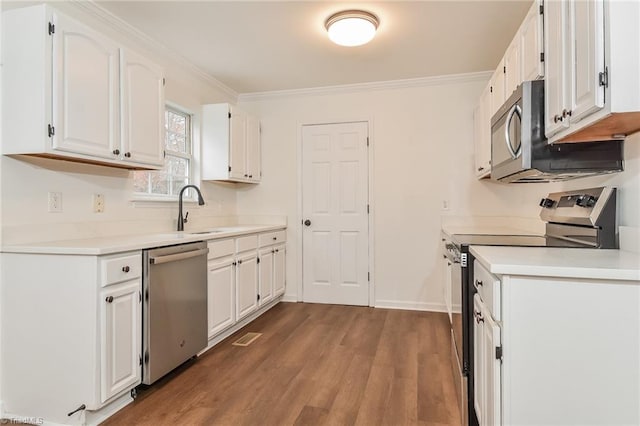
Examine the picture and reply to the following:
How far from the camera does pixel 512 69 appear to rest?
2395mm

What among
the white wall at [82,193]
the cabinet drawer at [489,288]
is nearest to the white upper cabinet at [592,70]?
the cabinet drawer at [489,288]

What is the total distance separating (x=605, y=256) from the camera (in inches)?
57.4

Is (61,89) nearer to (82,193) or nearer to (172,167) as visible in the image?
(82,193)

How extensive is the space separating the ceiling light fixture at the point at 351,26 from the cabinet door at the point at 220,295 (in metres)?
1.94

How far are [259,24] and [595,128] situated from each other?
7.49ft

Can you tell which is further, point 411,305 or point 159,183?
point 411,305

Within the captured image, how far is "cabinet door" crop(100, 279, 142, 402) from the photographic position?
1894 mm

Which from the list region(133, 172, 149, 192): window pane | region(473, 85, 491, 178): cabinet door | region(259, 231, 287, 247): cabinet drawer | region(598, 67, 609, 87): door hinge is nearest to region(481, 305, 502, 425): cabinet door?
region(598, 67, 609, 87): door hinge

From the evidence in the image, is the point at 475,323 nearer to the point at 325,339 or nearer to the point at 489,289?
the point at 489,289

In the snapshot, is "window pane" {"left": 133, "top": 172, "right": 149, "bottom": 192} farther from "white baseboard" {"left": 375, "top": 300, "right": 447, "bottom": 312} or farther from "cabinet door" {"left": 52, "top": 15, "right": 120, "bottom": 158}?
"white baseboard" {"left": 375, "top": 300, "right": 447, "bottom": 312}

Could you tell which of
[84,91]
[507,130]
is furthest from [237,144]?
[507,130]

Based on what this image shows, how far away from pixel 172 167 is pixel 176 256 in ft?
4.60

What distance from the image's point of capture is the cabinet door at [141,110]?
2.39 m

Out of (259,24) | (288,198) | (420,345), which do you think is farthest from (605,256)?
(288,198)
